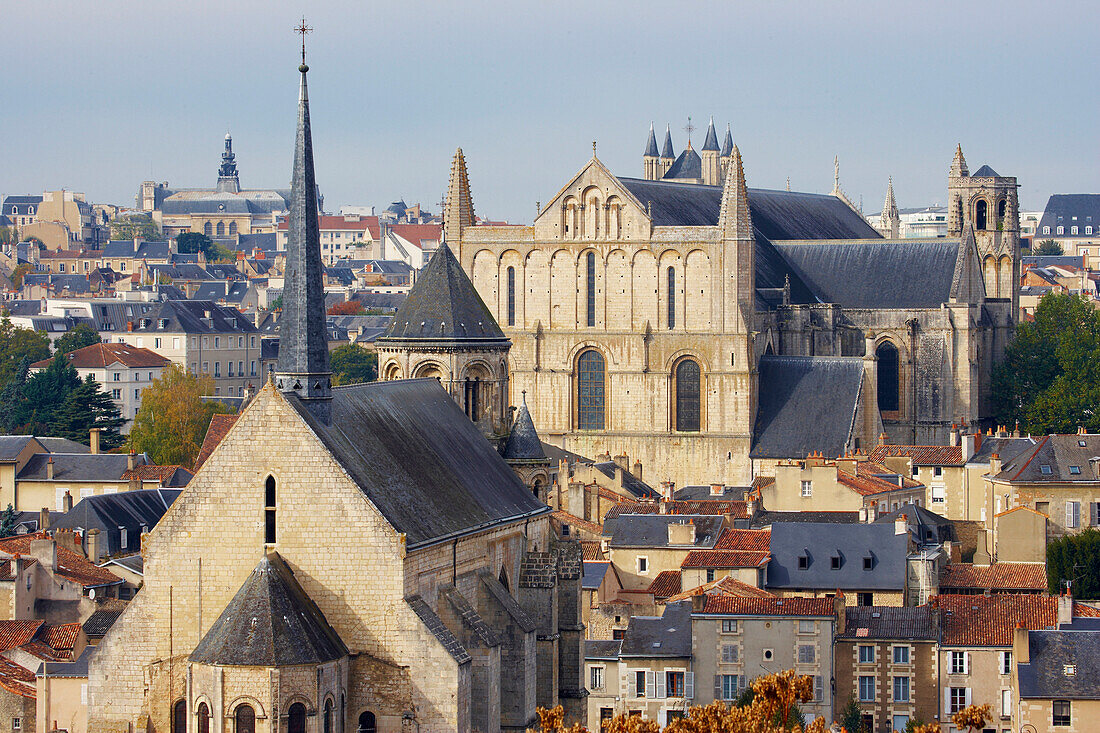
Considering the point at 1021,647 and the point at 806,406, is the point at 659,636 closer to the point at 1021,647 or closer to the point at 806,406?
the point at 1021,647

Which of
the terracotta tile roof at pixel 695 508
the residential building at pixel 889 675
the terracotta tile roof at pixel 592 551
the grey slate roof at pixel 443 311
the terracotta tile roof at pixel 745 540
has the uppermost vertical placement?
the grey slate roof at pixel 443 311

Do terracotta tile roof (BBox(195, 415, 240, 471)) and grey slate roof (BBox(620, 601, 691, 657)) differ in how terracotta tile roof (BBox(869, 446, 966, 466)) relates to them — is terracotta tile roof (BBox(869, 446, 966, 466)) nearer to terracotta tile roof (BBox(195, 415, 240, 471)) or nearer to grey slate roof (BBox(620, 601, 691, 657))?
terracotta tile roof (BBox(195, 415, 240, 471))

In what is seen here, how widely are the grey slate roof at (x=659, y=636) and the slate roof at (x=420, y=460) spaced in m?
5.12

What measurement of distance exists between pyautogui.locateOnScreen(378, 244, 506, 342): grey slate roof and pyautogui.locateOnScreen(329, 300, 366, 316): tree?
114 metres

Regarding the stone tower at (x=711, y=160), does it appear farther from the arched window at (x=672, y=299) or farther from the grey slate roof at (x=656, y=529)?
the grey slate roof at (x=656, y=529)

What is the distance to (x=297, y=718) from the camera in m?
37.9

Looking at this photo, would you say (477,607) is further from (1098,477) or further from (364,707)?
(1098,477)

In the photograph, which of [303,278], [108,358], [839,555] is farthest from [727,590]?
[108,358]

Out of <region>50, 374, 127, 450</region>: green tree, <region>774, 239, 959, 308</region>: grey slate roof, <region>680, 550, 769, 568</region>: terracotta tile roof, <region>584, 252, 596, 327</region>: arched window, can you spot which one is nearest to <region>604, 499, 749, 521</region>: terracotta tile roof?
<region>680, 550, 769, 568</region>: terracotta tile roof

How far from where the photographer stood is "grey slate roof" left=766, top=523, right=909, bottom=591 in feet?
193

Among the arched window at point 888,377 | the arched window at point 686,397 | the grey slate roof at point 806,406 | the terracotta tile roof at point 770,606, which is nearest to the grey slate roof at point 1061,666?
the terracotta tile roof at point 770,606

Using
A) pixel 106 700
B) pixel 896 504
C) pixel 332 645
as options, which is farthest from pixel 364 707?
pixel 896 504

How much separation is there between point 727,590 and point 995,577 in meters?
9.57

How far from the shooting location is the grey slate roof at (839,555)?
58.8 m
